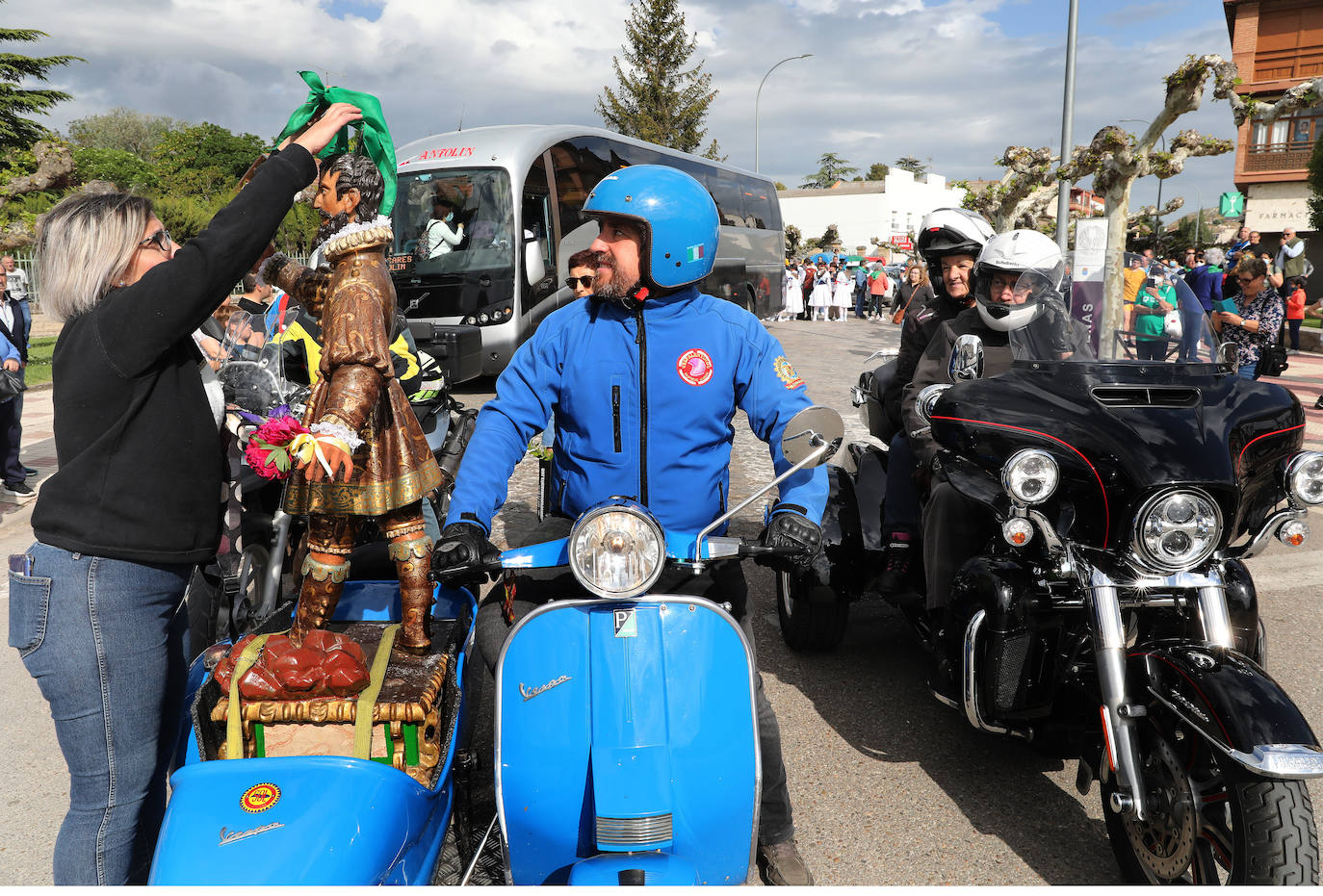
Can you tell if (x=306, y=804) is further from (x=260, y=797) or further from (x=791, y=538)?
(x=791, y=538)

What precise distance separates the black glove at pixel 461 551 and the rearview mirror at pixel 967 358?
160cm

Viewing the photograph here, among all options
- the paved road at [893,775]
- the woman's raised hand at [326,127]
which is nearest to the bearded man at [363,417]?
the woman's raised hand at [326,127]

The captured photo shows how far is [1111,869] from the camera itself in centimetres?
259

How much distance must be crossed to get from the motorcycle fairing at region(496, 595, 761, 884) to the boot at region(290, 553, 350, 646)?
0.70 metres

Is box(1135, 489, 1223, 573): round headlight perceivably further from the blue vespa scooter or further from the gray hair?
the gray hair

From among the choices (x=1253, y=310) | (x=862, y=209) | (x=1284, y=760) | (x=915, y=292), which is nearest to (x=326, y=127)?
(x=1284, y=760)

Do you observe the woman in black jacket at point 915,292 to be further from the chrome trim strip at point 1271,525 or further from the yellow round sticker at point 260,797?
the yellow round sticker at point 260,797

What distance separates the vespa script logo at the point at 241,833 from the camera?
1.85 metres

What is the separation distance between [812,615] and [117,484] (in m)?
2.73

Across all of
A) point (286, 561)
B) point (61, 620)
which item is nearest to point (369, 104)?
point (61, 620)

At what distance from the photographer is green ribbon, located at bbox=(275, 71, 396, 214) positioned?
8.52 feet

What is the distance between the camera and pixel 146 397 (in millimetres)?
2027

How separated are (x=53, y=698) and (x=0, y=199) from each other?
2411 centimetres

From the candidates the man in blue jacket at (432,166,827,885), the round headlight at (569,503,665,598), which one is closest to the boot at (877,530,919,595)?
the man in blue jacket at (432,166,827,885)
